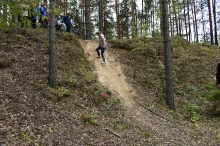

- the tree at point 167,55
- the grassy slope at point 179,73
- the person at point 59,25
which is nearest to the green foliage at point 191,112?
the grassy slope at point 179,73

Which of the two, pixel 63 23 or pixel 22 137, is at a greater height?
pixel 63 23

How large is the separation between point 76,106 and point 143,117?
2.88 meters

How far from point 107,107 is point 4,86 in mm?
3975

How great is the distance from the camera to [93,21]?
2717 cm

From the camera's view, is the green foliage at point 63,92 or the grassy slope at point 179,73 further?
the grassy slope at point 179,73

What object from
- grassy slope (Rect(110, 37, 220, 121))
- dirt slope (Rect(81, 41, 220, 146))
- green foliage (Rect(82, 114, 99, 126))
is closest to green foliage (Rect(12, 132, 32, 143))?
green foliage (Rect(82, 114, 99, 126))

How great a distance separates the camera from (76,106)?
7.27 m

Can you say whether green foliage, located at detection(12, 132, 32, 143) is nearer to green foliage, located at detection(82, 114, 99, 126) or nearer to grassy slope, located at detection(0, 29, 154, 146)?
grassy slope, located at detection(0, 29, 154, 146)

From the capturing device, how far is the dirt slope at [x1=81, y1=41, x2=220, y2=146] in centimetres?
668

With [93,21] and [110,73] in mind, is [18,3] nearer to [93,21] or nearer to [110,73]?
[110,73]

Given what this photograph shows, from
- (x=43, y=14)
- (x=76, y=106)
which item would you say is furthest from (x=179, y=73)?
(x=43, y=14)

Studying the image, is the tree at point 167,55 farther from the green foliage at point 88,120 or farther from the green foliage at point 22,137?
the green foliage at point 22,137

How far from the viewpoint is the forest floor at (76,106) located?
540cm

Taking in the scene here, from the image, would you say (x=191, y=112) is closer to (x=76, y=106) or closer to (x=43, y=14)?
(x=76, y=106)
